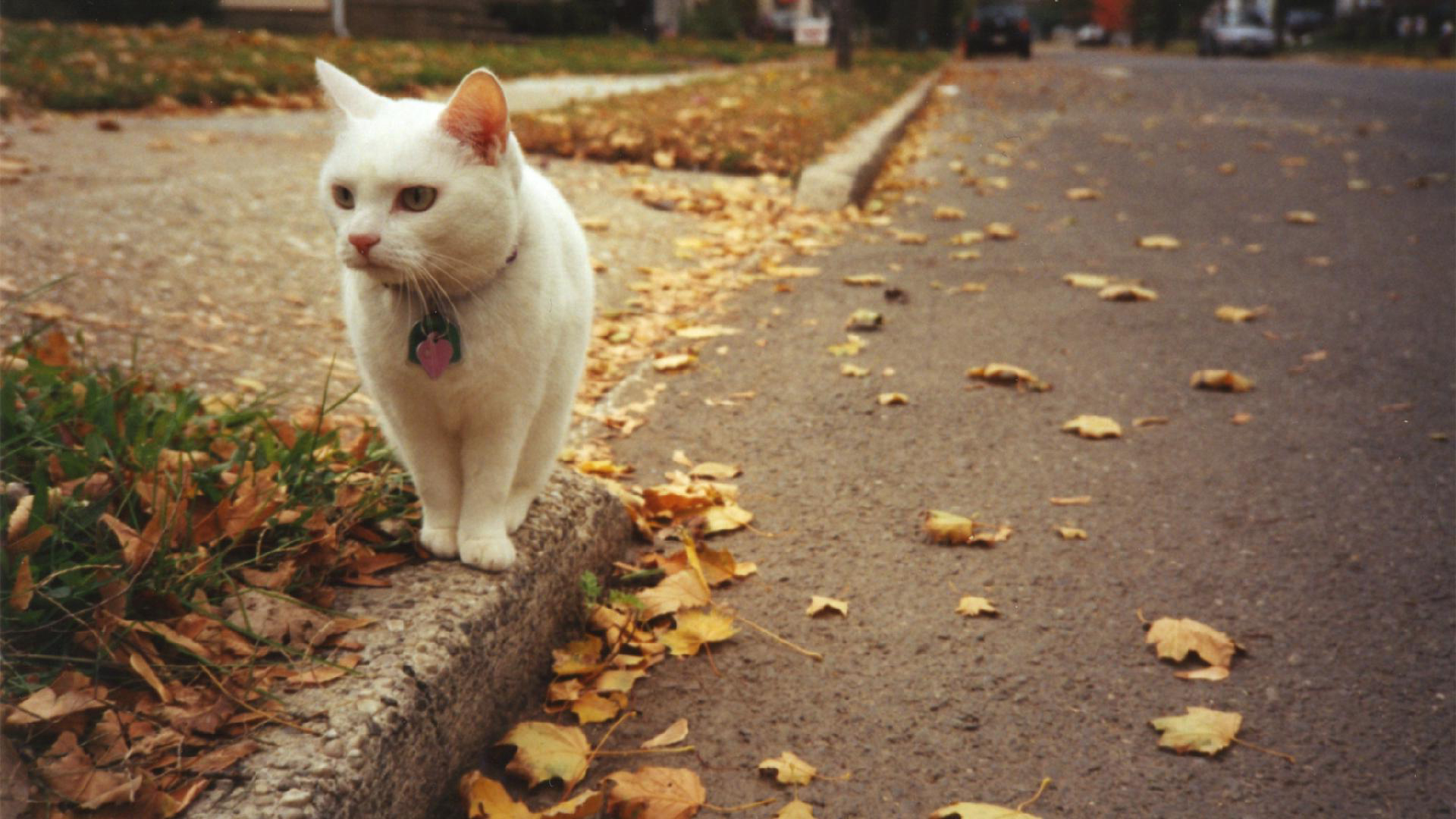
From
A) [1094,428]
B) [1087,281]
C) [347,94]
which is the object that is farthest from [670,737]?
[1087,281]

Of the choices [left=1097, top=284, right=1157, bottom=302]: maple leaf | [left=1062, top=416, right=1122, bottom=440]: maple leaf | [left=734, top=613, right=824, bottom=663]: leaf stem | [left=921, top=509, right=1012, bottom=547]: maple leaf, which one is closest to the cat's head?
[left=734, top=613, right=824, bottom=663]: leaf stem

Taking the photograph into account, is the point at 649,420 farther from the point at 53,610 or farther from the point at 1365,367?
the point at 1365,367

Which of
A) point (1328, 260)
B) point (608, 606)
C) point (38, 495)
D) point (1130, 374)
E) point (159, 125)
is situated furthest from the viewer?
point (159, 125)

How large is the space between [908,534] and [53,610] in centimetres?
193

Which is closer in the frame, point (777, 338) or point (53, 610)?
point (53, 610)

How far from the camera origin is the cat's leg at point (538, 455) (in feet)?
7.34

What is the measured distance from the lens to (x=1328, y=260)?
5.41 meters

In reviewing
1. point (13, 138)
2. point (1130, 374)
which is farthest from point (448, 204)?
point (13, 138)

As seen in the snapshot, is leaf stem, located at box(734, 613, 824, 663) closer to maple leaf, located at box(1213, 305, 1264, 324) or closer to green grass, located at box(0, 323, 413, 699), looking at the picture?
green grass, located at box(0, 323, 413, 699)

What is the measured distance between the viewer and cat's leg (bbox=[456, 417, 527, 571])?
81.6 inches

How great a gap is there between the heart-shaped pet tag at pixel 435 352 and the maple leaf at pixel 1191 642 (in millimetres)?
1613

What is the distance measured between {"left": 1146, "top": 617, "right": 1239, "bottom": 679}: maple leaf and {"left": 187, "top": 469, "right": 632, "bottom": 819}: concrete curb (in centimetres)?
128

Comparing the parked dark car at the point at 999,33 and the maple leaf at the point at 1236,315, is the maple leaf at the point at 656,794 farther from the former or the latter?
the parked dark car at the point at 999,33

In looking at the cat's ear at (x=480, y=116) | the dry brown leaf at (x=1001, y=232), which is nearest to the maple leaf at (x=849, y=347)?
the dry brown leaf at (x=1001, y=232)
